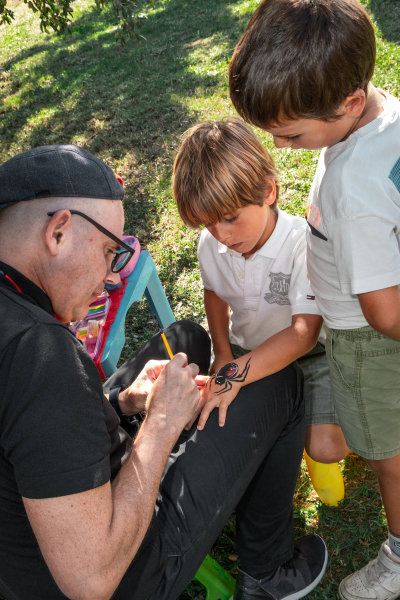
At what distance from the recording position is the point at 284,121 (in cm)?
156

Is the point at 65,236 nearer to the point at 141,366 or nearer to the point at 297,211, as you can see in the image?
the point at 141,366

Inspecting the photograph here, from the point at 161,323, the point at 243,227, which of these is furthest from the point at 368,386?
the point at 161,323

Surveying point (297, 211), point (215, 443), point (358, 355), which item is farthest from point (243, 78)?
point (297, 211)

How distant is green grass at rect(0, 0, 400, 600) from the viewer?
2.33 metres

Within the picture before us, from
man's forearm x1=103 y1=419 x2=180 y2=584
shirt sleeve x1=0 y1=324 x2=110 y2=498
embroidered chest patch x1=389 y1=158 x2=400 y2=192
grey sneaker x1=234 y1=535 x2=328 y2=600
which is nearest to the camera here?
shirt sleeve x1=0 y1=324 x2=110 y2=498

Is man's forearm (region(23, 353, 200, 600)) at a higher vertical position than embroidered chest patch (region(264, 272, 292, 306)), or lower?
higher

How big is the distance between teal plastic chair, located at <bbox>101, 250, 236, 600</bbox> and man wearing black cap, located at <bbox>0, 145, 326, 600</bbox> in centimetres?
14

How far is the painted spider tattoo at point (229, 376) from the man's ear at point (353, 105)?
982 millimetres

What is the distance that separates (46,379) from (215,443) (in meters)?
0.70

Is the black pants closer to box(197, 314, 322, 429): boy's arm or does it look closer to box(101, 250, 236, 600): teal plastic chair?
box(197, 314, 322, 429): boy's arm

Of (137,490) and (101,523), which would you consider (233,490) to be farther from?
(101,523)

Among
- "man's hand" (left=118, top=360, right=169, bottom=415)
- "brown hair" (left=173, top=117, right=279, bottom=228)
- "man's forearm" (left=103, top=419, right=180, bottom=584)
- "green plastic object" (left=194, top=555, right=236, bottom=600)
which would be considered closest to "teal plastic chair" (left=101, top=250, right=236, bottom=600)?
"green plastic object" (left=194, top=555, right=236, bottom=600)

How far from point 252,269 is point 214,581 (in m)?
1.33

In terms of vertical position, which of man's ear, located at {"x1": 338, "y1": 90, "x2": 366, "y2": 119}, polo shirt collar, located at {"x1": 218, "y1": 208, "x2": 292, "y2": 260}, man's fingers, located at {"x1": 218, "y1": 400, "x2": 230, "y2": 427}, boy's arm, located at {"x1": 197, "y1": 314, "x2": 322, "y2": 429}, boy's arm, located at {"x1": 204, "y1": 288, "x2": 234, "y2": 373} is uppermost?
man's ear, located at {"x1": 338, "y1": 90, "x2": 366, "y2": 119}
